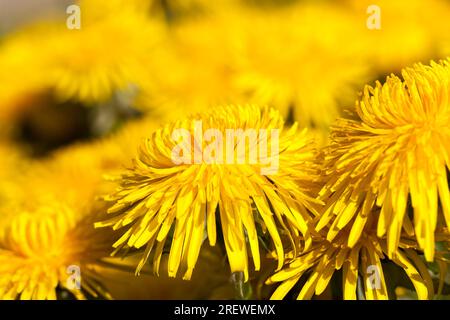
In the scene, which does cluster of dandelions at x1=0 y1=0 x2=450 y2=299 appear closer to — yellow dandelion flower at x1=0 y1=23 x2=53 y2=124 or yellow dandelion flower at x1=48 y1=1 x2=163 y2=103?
yellow dandelion flower at x1=48 y1=1 x2=163 y2=103

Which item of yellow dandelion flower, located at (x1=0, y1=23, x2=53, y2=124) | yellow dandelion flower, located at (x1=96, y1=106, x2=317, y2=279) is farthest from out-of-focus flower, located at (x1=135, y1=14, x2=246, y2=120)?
yellow dandelion flower, located at (x1=96, y1=106, x2=317, y2=279)

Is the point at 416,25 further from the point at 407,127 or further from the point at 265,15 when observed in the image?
the point at 407,127

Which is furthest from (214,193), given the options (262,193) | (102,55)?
(102,55)

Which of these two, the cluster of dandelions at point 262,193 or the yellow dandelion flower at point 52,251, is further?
the yellow dandelion flower at point 52,251

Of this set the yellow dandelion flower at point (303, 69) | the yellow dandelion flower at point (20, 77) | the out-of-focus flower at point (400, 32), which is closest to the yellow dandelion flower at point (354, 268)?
the yellow dandelion flower at point (303, 69)

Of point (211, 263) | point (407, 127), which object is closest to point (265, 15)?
point (211, 263)

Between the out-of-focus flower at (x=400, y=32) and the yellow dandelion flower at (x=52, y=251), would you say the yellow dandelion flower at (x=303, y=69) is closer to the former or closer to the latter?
the out-of-focus flower at (x=400, y=32)
